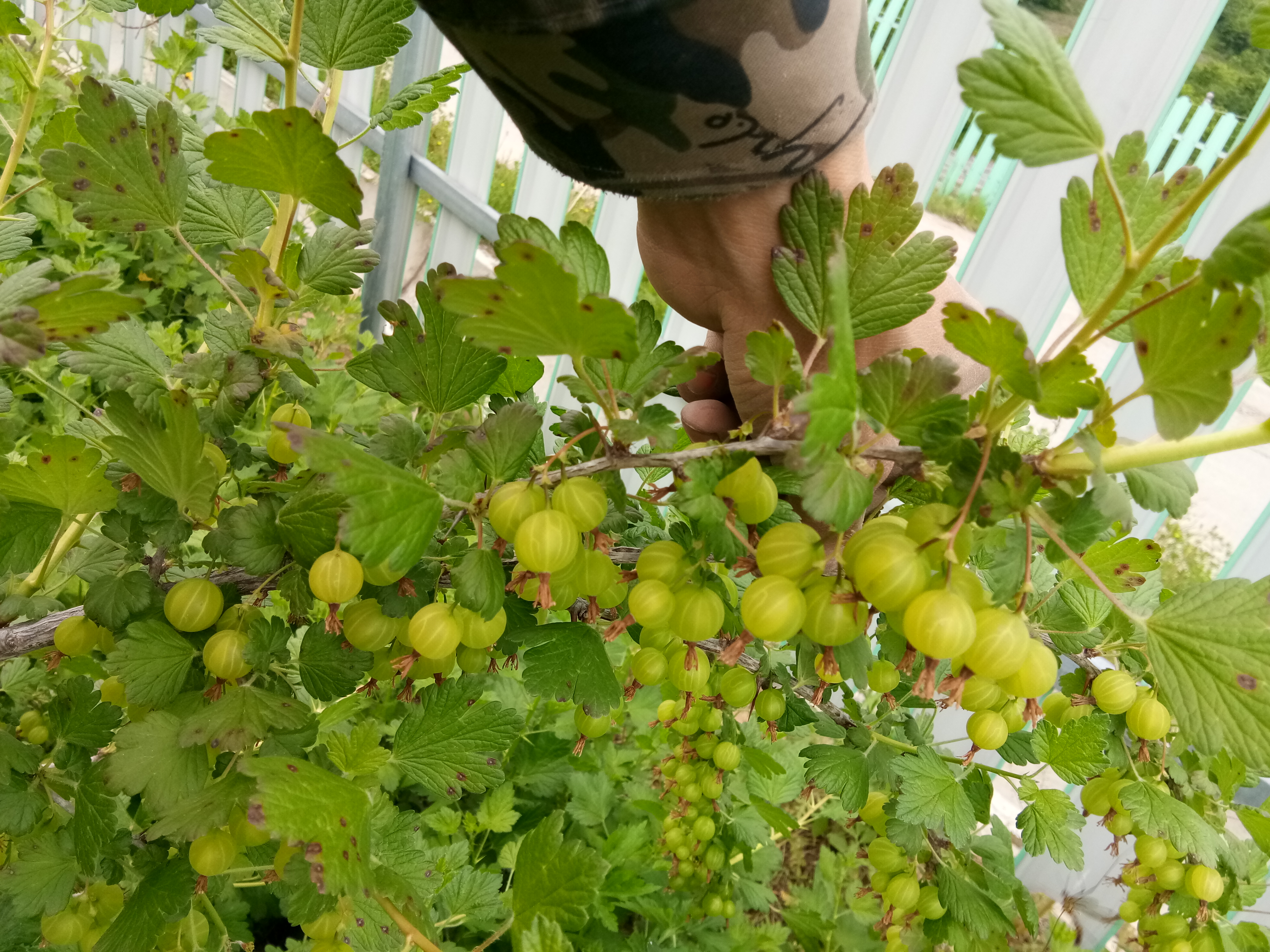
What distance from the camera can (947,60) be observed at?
137 centimetres

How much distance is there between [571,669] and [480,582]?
0.12m

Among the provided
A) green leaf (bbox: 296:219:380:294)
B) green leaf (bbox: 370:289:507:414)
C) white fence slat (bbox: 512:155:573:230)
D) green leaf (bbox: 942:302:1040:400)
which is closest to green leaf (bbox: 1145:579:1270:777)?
green leaf (bbox: 942:302:1040:400)

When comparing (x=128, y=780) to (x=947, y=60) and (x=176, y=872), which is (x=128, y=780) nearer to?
(x=176, y=872)

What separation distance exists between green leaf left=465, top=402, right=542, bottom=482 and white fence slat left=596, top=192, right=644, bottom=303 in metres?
1.45

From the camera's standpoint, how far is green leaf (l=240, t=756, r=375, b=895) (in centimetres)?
38

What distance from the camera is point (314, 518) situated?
41 cm

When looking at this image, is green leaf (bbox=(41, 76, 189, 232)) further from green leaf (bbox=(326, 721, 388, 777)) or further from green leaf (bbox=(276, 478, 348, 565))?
green leaf (bbox=(326, 721, 388, 777))

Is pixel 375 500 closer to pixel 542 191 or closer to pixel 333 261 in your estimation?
pixel 333 261

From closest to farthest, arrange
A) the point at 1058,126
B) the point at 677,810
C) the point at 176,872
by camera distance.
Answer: the point at 1058,126, the point at 176,872, the point at 677,810

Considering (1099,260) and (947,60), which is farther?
(947,60)

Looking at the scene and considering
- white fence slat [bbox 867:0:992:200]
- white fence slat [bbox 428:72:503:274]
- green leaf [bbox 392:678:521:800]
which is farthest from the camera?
white fence slat [bbox 428:72:503:274]

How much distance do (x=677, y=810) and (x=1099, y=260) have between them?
0.66m

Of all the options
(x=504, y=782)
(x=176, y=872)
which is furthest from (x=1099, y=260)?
(x=504, y=782)

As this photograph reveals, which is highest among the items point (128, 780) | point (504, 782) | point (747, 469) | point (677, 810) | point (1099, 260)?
point (1099, 260)
